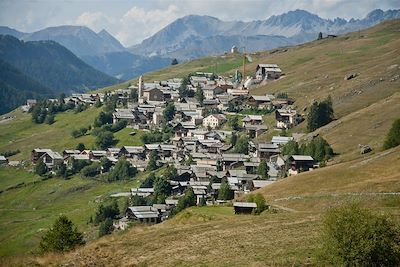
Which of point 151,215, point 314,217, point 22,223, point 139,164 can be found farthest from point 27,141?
point 314,217

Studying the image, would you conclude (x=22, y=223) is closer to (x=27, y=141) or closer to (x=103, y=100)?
(x=27, y=141)

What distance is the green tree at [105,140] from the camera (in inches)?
5871

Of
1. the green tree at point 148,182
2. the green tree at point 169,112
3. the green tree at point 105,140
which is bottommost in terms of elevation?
the green tree at point 148,182

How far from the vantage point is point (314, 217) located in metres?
40.6

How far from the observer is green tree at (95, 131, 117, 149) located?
149125 mm

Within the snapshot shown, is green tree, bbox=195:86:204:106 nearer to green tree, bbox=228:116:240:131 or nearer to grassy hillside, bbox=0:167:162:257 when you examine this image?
green tree, bbox=228:116:240:131

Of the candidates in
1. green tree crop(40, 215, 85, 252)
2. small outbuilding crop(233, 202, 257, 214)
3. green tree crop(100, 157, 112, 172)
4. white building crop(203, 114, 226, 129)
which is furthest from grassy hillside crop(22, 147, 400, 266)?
white building crop(203, 114, 226, 129)

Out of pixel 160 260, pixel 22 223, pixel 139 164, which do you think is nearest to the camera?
pixel 160 260

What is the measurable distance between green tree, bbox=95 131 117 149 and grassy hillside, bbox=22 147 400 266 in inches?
3768

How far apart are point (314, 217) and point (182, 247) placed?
12.6m

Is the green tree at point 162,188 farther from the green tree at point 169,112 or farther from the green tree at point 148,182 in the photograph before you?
the green tree at point 169,112

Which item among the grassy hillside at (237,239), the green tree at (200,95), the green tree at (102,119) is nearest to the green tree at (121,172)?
the green tree at (102,119)

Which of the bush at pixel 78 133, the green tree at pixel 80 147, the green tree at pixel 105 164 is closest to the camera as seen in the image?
the green tree at pixel 105 164

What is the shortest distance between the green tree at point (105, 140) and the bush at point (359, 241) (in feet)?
422
